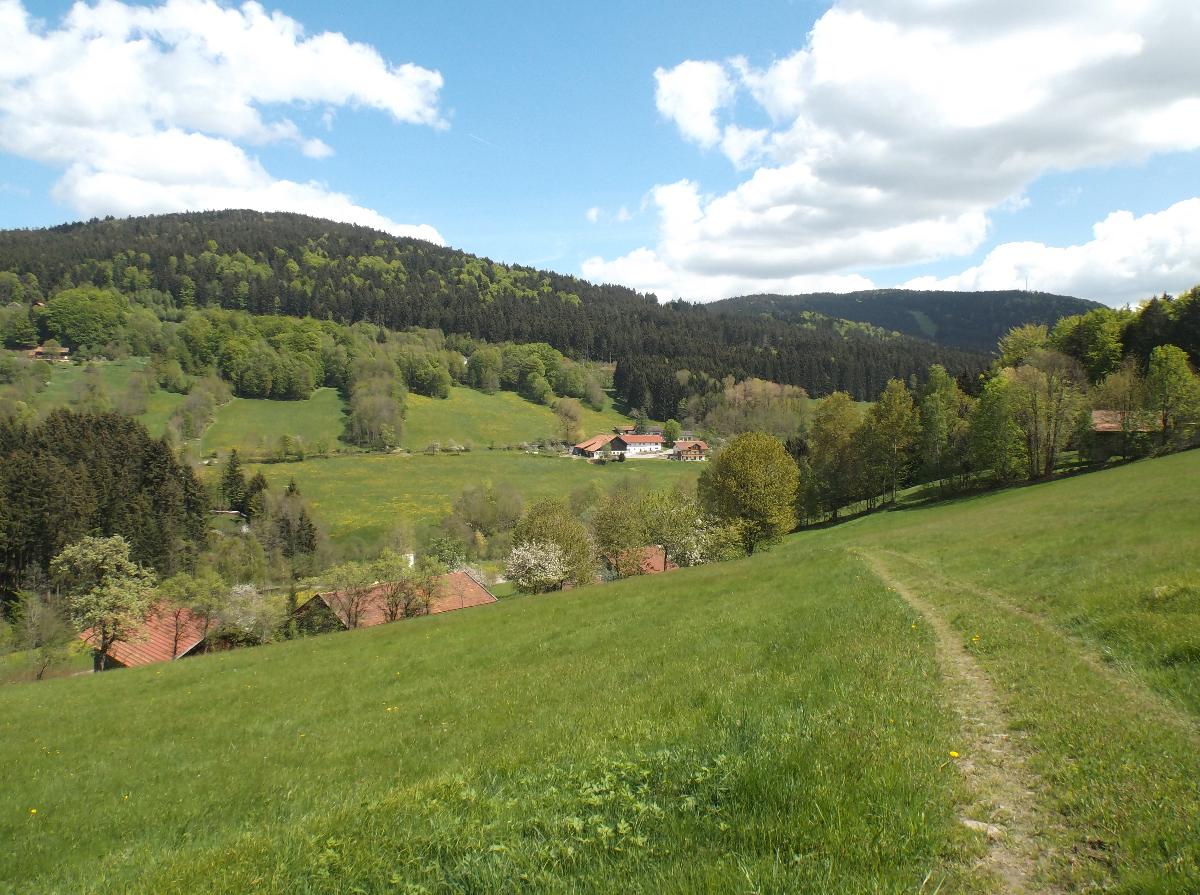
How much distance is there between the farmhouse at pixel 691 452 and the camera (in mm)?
154375

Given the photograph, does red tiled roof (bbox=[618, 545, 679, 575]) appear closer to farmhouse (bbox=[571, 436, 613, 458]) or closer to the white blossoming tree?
the white blossoming tree

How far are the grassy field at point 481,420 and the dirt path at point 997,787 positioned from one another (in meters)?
142

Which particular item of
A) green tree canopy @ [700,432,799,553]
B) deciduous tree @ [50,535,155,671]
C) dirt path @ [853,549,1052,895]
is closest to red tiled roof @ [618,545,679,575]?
green tree canopy @ [700,432,799,553]

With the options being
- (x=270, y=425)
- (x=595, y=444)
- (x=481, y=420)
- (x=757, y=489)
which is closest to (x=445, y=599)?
(x=757, y=489)

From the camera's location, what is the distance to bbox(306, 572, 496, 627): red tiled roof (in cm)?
5562

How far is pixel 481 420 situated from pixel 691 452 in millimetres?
57325

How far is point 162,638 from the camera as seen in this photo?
5597 cm

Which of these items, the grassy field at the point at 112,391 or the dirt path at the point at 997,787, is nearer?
the dirt path at the point at 997,787

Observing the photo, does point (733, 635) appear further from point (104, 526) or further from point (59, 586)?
point (104, 526)

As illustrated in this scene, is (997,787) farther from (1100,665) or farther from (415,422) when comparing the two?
(415,422)

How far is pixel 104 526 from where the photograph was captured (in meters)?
82.1

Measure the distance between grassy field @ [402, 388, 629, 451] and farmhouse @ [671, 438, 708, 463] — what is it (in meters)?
29.8

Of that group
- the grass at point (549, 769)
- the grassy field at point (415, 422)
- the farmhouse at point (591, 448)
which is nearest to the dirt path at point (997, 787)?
the grass at point (549, 769)

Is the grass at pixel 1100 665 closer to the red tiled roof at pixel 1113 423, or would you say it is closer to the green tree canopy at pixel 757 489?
the green tree canopy at pixel 757 489
